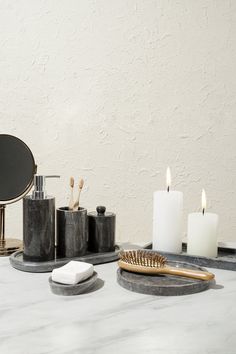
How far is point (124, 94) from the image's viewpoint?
1.27 m

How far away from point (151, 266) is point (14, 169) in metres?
0.35

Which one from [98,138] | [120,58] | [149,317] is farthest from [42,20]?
[149,317]

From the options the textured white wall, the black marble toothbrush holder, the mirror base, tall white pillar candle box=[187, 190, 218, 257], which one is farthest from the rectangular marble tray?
the textured white wall

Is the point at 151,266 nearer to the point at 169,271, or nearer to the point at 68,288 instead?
the point at 169,271

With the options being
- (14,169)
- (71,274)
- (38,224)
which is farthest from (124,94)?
(71,274)

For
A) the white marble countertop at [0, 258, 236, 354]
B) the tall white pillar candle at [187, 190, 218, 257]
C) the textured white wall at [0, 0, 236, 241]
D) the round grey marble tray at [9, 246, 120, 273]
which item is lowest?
the white marble countertop at [0, 258, 236, 354]

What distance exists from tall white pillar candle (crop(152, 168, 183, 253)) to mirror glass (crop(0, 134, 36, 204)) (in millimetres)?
258

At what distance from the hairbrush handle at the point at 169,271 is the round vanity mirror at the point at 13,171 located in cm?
28

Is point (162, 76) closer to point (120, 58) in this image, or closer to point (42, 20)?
point (120, 58)

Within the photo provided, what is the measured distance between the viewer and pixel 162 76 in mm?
1267

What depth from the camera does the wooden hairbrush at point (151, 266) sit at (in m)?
0.76

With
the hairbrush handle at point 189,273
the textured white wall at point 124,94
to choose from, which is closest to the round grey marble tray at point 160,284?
the hairbrush handle at point 189,273

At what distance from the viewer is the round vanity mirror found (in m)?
0.95

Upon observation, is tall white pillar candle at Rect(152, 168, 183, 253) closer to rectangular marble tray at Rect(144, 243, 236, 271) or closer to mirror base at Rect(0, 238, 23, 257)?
rectangular marble tray at Rect(144, 243, 236, 271)
